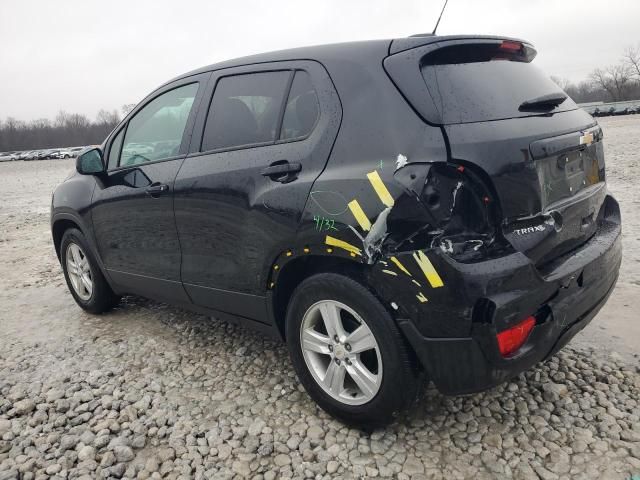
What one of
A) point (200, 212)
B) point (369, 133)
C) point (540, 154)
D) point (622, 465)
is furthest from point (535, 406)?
point (200, 212)

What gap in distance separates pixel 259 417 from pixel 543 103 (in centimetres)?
210

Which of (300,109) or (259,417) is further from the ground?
(300,109)

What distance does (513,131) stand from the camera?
2.13m

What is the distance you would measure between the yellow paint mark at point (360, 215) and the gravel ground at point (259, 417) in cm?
106

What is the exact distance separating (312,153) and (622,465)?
1.89 m

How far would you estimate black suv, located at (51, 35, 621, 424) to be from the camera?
2.03m

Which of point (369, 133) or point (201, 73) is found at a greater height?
point (201, 73)

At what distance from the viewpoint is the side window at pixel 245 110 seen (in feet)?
9.00

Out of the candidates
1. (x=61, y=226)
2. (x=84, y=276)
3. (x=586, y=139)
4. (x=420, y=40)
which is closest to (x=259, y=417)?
(x=420, y=40)

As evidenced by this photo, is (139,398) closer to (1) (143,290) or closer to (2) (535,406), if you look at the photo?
(1) (143,290)

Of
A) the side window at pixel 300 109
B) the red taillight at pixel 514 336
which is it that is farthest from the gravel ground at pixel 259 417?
the side window at pixel 300 109

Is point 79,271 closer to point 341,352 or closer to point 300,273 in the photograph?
point 300,273

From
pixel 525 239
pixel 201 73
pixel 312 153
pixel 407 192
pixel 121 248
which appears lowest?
pixel 121 248

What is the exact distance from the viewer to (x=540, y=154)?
7.05 feet
